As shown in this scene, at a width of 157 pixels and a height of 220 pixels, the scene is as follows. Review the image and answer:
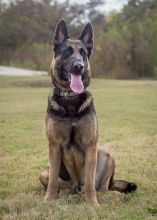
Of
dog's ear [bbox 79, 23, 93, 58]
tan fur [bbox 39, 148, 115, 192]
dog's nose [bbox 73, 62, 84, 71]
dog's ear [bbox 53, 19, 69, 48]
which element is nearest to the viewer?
dog's nose [bbox 73, 62, 84, 71]

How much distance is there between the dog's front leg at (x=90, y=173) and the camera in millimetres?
5781

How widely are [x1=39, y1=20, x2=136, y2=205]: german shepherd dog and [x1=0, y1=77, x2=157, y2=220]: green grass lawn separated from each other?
346mm

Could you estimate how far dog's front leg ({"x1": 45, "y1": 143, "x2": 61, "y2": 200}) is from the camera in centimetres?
585

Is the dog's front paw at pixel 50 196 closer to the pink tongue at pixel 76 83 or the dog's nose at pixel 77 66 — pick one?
the pink tongue at pixel 76 83

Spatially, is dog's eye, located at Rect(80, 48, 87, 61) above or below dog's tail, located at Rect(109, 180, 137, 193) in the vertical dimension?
Answer: above

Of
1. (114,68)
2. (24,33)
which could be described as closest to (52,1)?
(24,33)

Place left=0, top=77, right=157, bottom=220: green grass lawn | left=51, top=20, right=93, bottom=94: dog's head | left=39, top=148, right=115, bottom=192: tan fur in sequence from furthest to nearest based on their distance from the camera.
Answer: left=39, top=148, right=115, bottom=192: tan fur, left=51, top=20, right=93, bottom=94: dog's head, left=0, top=77, right=157, bottom=220: green grass lawn

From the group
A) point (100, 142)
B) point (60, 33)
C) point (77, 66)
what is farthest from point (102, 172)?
point (100, 142)

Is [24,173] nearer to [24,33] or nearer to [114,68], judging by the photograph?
[114,68]

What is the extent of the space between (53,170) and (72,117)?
732 millimetres

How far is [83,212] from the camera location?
528 centimetres

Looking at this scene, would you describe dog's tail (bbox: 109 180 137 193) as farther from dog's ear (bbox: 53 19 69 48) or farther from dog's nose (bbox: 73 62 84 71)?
dog's ear (bbox: 53 19 69 48)

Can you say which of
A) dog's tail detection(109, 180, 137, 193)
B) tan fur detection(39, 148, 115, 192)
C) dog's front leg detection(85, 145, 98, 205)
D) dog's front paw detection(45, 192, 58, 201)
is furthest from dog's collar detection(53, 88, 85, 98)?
dog's tail detection(109, 180, 137, 193)

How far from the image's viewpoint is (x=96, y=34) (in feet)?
158
